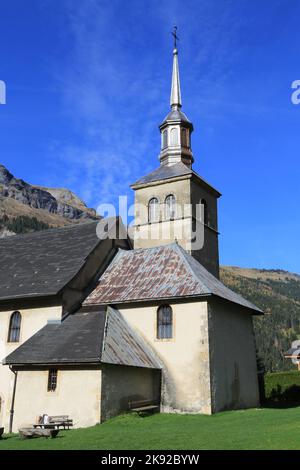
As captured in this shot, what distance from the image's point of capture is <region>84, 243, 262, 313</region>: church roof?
2472cm

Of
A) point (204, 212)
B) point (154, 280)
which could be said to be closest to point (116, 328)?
point (154, 280)

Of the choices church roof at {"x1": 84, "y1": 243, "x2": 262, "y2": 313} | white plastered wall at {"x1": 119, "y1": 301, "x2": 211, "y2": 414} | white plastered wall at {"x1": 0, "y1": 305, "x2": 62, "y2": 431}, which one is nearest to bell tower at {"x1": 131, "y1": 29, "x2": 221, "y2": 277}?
church roof at {"x1": 84, "y1": 243, "x2": 262, "y2": 313}

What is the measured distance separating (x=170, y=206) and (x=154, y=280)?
29.4 ft

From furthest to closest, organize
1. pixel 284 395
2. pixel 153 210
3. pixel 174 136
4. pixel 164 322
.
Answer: pixel 284 395
pixel 174 136
pixel 153 210
pixel 164 322

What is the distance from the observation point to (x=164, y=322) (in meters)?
24.9

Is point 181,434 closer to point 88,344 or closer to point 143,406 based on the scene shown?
point 143,406

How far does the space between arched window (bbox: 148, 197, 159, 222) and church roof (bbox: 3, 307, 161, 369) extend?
404 inches

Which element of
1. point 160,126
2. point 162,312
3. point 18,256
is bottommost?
point 162,312

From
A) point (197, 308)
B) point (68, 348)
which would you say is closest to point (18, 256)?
point (68, 348)

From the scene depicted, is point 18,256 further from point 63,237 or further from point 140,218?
point 140,218

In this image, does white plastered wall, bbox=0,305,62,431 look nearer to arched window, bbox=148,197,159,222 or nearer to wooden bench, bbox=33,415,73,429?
wooden bench, bbox=33,415,73,429

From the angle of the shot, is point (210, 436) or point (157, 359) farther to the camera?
point (157, 359)
